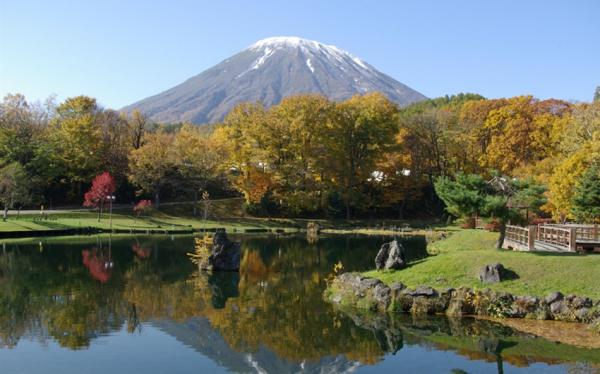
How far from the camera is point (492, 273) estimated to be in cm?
2083

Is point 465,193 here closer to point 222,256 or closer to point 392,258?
point 392,258

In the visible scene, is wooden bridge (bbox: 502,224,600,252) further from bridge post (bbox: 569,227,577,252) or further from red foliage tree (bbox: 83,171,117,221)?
red foliage tree (bbox: 83,171,117,221)

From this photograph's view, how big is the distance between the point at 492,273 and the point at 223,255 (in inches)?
586

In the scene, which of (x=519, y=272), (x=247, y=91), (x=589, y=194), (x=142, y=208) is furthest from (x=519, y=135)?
(x=247, y=91)

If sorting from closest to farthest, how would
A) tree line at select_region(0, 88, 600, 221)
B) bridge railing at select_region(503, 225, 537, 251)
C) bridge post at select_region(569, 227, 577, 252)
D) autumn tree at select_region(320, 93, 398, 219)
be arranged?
bridge post at select_region(569, 227, 577, 252), bridge railing at select_region(503, 225, 537, 251), tree line at select_region(0, 88, 600, 221), autumn tree at select_region(320, 93, 398, 219)

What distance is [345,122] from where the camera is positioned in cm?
6806

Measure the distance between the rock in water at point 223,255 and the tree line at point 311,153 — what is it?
3334 cm

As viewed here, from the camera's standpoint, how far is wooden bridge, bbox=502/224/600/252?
25656mm

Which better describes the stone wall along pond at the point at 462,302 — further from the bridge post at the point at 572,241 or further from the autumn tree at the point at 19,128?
the autumn tree at the point at 19,128

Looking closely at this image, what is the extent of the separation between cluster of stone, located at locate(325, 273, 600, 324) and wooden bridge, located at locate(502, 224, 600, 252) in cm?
680

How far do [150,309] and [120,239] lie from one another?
92.3ft

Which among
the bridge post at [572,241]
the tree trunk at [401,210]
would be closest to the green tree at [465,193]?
the bridge post at [572,241]

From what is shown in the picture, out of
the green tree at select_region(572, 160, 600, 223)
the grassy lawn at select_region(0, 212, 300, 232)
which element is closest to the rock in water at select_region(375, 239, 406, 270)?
the green tree at select_region(572, 160, 600, 223)

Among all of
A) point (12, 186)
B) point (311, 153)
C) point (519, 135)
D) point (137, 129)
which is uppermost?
point (519, 135)
